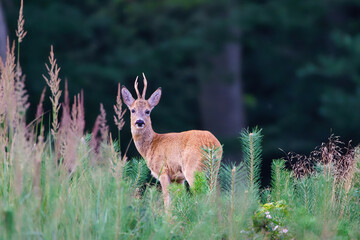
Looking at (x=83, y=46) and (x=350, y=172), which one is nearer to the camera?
(x=350, y=172)

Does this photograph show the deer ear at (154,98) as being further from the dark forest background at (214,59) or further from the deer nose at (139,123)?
the dark forest background at (214,59)

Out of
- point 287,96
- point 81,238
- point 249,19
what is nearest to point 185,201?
point 81,238

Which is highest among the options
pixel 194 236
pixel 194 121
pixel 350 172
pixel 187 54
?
pixel 187 54

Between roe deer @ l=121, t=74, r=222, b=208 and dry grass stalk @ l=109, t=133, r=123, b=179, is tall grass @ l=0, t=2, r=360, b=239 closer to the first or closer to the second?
dry grass stalk @ l=109, t=133, r=123, b=179

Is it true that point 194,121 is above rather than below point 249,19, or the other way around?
below

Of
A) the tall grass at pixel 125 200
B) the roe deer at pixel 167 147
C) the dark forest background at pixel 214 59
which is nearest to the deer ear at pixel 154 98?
the roe deer at pixel 167 147

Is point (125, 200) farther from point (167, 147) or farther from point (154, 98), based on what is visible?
point (154, 98)

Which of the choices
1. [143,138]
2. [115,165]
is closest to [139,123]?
[143,138]

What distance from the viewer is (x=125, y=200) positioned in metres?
3.86

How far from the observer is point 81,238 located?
3664 millimetres

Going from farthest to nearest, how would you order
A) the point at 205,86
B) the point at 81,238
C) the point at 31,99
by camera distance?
the point at 205,86
the point at 31,99
the point at 81,238

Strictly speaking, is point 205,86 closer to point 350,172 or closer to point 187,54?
point 187,54

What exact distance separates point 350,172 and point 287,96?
16948 mm

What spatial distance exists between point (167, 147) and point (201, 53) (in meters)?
12.2
